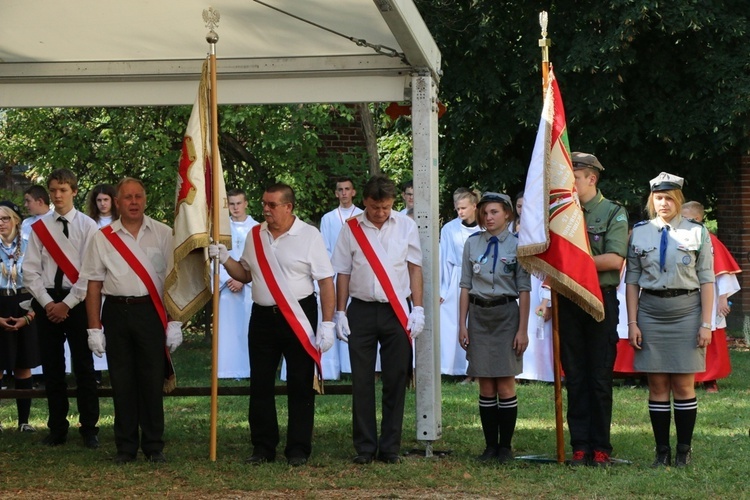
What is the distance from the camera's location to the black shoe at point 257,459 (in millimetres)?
8445

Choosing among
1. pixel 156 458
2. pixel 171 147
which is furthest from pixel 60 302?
pixel 171 147

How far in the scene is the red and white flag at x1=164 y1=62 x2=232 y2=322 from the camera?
8.25m

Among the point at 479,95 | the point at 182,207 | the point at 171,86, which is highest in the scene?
the point at 479,95

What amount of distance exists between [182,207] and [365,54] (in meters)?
1.89

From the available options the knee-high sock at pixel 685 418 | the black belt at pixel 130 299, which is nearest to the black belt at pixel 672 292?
the knee-high sock at pixel 685 418

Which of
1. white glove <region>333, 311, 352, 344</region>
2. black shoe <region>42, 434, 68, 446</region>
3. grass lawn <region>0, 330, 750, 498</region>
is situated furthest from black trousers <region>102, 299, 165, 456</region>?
white glove <region>333, 311, 352, 344</region>

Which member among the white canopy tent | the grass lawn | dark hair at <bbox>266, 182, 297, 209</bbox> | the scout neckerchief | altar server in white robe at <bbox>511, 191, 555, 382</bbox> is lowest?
the grass lawn

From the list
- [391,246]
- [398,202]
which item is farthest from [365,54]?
[398,202]

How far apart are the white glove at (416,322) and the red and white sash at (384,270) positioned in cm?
4

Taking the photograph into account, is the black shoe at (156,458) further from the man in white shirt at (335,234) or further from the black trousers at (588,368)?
the man in white shirt at (335,234)

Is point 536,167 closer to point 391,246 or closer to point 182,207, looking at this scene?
point 391,246

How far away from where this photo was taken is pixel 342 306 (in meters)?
8.60

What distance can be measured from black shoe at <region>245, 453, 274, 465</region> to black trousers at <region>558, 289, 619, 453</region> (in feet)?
7.08

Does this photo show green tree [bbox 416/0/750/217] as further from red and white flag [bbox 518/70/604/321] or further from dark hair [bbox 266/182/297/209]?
dark hair [bbox 266/182/297/209]
